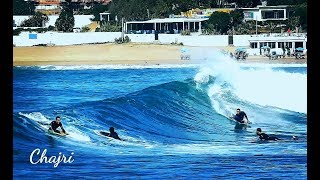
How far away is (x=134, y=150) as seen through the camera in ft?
19.2

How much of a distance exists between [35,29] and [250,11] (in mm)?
1619

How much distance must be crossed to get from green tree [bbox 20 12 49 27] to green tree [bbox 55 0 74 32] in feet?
0.33

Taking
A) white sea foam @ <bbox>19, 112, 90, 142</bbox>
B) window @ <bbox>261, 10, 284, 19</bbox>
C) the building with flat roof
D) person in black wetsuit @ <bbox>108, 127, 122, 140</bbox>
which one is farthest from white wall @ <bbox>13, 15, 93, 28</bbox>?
window @ <bbox>261, 10, 284, 19</bbox>

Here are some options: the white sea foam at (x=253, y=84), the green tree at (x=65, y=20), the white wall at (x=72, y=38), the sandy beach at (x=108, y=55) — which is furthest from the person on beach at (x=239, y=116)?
the green tree at (x=65, y=20)

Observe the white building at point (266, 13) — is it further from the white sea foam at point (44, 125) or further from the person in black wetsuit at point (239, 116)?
the white sea foam at point (44, 125)

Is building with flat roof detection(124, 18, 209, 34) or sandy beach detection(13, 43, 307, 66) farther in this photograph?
building with flat roof detection(124, 18, 209, 34)

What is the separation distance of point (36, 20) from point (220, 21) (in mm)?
1391

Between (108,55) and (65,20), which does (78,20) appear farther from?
(108,55)

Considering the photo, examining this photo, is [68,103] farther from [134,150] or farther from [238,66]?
[238,66]

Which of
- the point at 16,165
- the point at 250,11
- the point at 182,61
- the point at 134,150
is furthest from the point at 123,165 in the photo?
the point at 250,11

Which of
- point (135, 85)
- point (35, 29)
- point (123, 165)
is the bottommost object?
point (123, 165)

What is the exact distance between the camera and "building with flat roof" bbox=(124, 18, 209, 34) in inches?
254

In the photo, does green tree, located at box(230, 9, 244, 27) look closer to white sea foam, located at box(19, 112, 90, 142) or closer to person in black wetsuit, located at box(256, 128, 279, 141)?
person in black wetsuit, located at box(256, 128, 279, 141)

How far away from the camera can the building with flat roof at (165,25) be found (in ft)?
21.2
